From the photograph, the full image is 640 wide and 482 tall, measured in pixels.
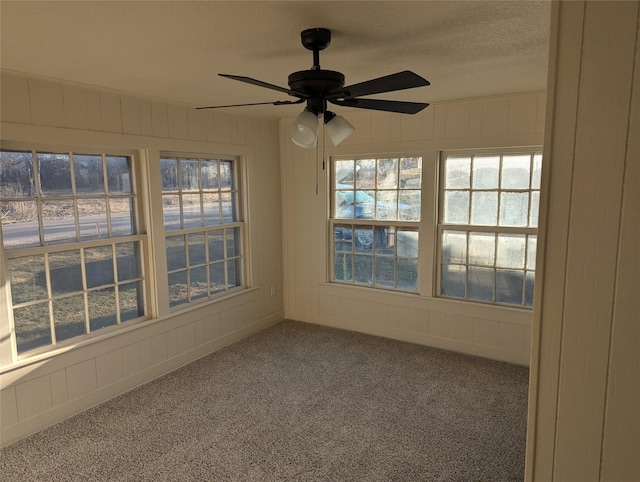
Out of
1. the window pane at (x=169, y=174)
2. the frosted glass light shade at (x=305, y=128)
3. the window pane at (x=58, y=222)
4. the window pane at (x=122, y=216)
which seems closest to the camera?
the frosted glass light shade at (x=305, y=128)

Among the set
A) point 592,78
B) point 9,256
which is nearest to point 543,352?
point 592,78

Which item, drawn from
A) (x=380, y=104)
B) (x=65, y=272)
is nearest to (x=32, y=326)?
(x=65, y=272)

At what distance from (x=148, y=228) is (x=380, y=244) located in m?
2.42

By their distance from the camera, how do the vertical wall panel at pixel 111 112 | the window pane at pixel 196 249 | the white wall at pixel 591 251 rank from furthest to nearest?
1. the window pane at pixel 196 249
2. the vertical wall panel at pixel 111 112
3. the white wall at pixel 591 251

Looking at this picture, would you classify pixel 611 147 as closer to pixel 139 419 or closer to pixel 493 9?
pixel 493 9

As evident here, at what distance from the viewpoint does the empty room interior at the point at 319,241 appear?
1124 millimetres

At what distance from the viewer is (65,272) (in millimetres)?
3195

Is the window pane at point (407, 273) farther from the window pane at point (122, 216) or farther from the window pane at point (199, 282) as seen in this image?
A: the window pane at point (122, 216)

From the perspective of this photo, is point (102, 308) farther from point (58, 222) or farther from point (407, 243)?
point (407, 243)

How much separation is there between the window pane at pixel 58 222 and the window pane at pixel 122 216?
0.33 metres

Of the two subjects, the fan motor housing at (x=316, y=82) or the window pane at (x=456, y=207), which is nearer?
the fan motor housing at (x=316, y=82)

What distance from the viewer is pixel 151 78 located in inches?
118

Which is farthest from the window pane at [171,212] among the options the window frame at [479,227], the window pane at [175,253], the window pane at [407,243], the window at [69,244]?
the window frame at [479,227]

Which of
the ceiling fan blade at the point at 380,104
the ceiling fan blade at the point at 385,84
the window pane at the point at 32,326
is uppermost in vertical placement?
the ceiling fan blade at the point at 385,84
